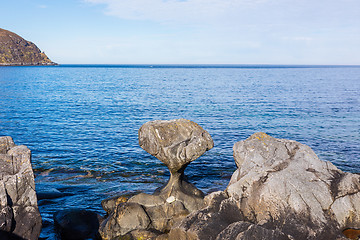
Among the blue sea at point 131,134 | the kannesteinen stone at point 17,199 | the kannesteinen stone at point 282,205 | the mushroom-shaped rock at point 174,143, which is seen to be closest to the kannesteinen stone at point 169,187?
the mushroom-shaped rock at point 174,143

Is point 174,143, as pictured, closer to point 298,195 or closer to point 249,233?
point 298,195

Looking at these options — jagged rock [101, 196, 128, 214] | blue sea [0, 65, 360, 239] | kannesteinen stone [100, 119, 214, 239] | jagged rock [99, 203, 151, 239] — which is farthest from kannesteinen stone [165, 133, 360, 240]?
blue sea [0, 65, 360, 239]

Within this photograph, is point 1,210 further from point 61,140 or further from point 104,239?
point 61,140

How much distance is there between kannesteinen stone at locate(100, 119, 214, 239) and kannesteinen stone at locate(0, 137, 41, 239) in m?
2.96

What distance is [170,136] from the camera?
1587cm

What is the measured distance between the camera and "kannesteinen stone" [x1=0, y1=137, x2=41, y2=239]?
1161 centimetres

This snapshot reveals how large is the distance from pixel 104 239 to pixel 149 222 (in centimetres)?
190

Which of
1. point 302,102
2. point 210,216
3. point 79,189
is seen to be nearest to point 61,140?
point 79,189

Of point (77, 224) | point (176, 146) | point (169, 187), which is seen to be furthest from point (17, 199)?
point (176, 146)

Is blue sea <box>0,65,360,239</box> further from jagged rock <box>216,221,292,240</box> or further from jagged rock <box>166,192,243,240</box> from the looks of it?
jagged rock <box>216,221,292,240</box>

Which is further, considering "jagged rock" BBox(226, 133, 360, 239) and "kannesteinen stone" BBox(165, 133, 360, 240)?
"jagged rock" BBox(226, 133, 360, 239)

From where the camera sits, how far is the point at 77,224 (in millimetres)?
14531

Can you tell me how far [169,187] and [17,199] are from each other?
6562 mm

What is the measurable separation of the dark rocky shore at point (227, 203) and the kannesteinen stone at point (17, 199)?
3 centimetres
